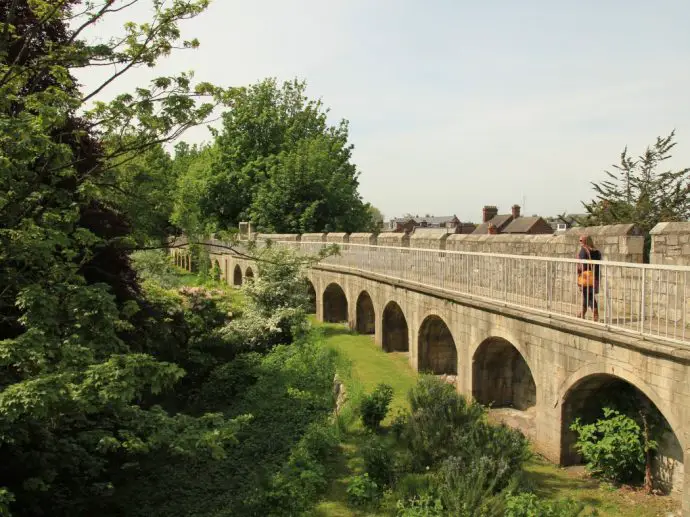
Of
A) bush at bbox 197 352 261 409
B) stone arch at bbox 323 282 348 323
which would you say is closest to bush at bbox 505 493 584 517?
bush at bbox 197 352 261 409

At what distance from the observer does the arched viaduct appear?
650cm

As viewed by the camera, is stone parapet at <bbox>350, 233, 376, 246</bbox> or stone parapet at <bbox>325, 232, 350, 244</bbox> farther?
stone parapet at <bbox>325, 232, 350, 244</bbox>

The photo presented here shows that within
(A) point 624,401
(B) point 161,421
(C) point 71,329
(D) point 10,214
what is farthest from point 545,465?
(D) point 10,214

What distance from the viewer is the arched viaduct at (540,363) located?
650 centimetres

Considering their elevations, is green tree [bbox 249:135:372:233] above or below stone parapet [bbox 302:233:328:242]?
above

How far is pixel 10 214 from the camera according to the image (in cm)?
550

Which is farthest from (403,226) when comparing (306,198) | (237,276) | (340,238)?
(340,238)

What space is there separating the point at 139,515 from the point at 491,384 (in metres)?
6.74

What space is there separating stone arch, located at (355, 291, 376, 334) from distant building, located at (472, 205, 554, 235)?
33.7 metres

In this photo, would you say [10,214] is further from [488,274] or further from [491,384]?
[491,384]

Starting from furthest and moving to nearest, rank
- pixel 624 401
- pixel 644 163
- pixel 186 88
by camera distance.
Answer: pixel 644 163
pixel 624 401
pixel 186 88

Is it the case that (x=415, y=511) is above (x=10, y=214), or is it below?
below

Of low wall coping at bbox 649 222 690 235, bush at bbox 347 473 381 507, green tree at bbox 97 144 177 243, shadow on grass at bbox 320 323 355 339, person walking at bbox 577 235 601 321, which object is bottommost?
bush at bbox 347 473 381 507

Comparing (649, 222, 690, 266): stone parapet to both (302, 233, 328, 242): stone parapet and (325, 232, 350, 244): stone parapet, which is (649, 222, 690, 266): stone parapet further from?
(302, 233, 328, 242): stone parapet
